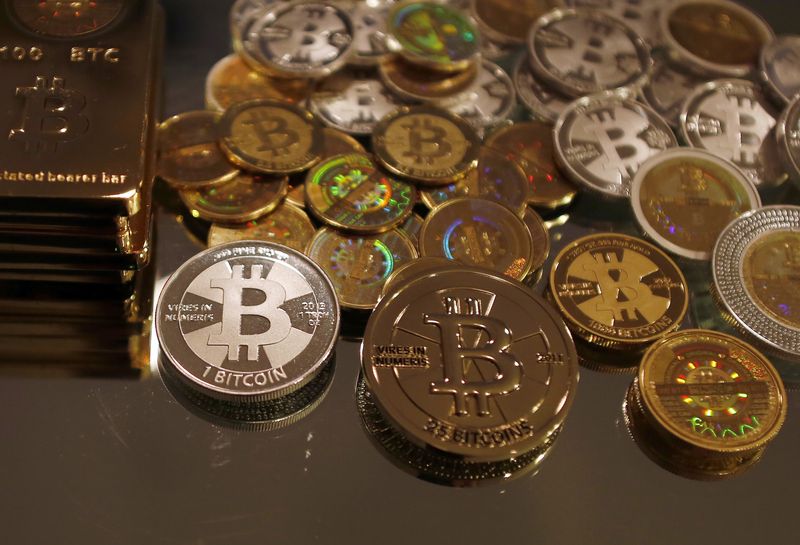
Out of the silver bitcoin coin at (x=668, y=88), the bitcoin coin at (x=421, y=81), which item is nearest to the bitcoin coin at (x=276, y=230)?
the bitcoin coin at (x=421, y=81)

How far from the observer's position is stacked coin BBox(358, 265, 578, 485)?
1473mm

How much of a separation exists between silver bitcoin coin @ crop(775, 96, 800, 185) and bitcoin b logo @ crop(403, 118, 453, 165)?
2.55 ft

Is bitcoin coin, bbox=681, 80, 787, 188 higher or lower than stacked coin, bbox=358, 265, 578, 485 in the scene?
higher

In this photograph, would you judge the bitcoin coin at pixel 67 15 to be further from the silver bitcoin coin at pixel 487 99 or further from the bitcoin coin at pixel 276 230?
the silver bitcoin coin at pixel 487 99

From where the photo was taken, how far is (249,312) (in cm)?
161

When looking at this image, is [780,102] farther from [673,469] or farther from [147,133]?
[147,133]

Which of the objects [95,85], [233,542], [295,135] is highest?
[95,85]

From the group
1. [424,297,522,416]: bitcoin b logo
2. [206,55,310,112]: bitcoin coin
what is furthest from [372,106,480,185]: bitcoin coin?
[424,297,522,416]: bitcoin b logo

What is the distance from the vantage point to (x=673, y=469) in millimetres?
1586

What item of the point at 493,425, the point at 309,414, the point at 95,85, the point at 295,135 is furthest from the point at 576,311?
the point at 95,85

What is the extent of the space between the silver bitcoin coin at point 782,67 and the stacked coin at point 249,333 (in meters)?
1.28

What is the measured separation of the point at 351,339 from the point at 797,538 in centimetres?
88

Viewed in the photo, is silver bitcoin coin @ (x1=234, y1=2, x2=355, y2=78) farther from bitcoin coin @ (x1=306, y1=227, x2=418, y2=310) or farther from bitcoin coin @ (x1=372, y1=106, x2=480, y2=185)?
bitcoin coin @ (x1=306, y1=227, x2=418, y2=310)

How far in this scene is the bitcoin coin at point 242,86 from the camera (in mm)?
2053
